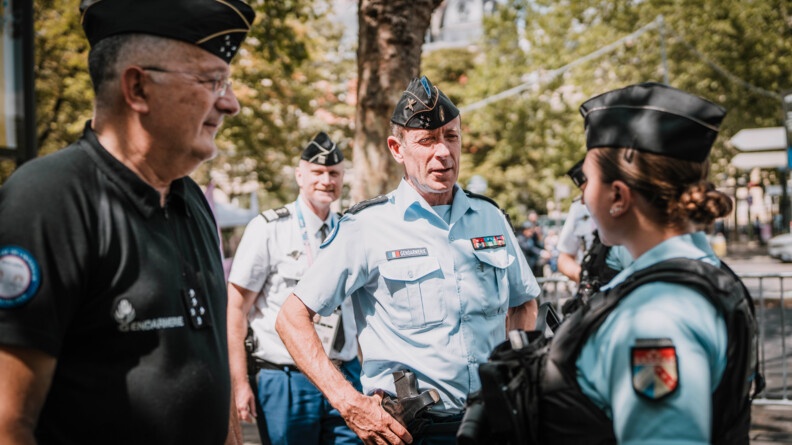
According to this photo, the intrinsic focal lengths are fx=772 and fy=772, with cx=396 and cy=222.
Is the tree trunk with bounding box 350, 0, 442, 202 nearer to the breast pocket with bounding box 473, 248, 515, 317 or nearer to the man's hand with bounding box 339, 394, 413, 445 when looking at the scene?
the breast pocket with bounding box 473, 248, 515, 317

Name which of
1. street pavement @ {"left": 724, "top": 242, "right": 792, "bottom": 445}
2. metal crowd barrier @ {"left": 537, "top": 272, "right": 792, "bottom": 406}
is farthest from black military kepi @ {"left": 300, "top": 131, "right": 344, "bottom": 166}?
street pavement @ {"left": 724, "top": 242, "right": 792, "bottom": 445}

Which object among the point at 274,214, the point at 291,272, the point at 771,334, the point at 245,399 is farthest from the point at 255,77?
the point at 245,399

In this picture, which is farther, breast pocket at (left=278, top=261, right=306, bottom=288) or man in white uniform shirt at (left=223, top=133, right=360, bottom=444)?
breast pocket at (left=278, top=261, right=306, bottom=288)

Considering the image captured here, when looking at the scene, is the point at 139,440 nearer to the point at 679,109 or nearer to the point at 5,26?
the point at 679,109

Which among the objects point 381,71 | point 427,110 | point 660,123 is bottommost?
point 660,123

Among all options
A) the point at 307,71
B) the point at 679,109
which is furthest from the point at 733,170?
the point at 679,109

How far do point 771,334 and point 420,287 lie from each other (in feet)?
35.9

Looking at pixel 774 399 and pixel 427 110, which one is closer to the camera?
pixel 427 110

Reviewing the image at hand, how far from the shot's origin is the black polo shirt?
5.49 ft

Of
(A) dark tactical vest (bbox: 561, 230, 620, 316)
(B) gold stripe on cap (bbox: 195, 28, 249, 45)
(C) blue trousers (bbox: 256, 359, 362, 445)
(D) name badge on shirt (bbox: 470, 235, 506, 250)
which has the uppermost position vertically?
(B) gold stripe on cap (bbox: 195, 28, 249, 45)

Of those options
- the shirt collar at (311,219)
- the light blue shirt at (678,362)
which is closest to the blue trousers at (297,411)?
the shirt collar at (311,219)

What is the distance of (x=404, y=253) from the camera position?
10.9ft

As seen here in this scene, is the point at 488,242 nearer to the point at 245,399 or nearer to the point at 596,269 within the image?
the point at 245,399

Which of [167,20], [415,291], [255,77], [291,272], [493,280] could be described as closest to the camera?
[167,20]
